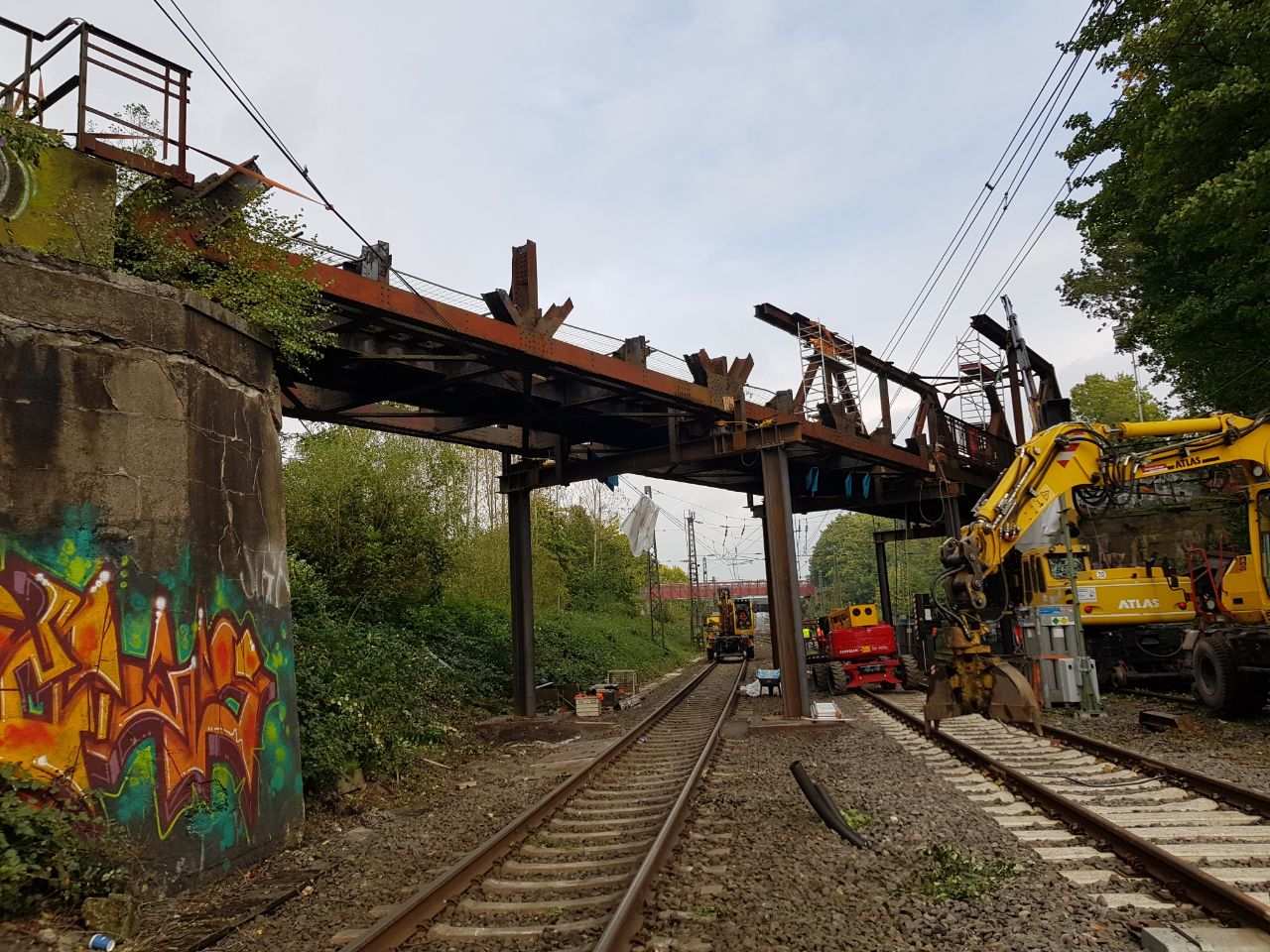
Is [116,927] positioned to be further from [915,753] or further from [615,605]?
[615,605]

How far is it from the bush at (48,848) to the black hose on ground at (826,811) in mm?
5221

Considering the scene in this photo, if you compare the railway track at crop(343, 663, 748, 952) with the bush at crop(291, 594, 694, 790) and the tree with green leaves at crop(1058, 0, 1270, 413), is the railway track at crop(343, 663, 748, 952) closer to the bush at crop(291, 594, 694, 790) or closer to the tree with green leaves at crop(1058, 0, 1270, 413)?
the bush at crop(291, 594, 694, 790)

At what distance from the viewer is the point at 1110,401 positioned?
51.4 meters

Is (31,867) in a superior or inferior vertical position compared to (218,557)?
inferior

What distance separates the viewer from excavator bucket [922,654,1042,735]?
832 cm

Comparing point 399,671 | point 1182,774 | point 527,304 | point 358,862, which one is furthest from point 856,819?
point 399,671

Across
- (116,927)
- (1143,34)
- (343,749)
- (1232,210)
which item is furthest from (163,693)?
(1143,34)

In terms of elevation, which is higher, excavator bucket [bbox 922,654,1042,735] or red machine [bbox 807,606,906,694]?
excavator bucket [bbox 922,654,1042,735]

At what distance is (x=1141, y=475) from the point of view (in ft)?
40.1

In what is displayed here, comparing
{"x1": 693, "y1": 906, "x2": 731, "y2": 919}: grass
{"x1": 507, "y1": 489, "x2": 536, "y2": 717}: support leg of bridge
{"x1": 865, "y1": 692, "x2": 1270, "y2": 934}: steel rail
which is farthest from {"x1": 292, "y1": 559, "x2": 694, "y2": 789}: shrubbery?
{"x1": 865, "y1": 692, "x2": 1270, "y2": 934}: steel rail

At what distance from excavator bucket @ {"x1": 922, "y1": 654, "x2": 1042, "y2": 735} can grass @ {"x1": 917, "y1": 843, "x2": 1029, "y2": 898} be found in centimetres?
267

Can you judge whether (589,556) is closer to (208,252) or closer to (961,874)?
(208,252)

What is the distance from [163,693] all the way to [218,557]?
1206 millimetres

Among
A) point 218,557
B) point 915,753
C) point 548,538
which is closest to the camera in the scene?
point 218,557
